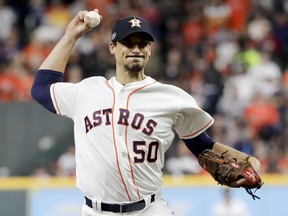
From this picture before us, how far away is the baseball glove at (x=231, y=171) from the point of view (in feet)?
19.5

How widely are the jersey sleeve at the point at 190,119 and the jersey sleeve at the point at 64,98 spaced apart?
67 centimetres

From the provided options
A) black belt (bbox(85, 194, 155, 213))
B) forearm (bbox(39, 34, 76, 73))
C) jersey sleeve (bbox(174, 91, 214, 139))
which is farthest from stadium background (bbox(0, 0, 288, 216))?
black belt (bbox(85, 194, 155, 213))

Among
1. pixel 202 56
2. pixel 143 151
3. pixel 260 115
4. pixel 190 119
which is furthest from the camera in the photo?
pixel 202 56

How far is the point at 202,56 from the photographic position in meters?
14.7

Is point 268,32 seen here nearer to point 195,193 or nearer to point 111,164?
point 195,193

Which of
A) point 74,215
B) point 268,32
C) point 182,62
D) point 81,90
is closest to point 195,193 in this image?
point 74,215

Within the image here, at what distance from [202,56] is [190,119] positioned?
340 inches

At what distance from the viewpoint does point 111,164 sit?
594 centimetres

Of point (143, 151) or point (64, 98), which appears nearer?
point (143, 151)

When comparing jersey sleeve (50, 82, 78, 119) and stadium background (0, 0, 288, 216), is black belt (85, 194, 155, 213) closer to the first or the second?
jersey sleeve (50, 82, 78, 119)

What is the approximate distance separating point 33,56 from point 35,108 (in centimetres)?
201

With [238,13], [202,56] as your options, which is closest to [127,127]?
[202,56]

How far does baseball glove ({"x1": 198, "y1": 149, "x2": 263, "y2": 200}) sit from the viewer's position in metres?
5.95

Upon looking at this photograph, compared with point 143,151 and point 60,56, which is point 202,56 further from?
point 143,151
